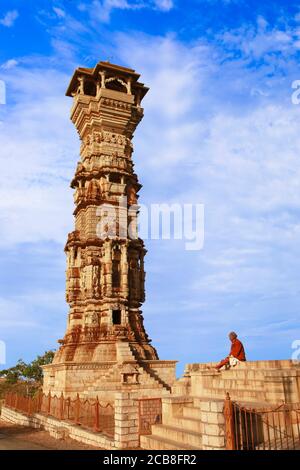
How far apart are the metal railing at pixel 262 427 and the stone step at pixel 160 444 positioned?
1.44 metres

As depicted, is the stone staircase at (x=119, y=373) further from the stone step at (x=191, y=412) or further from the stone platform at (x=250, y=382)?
the stone step at (x=191, y=412)

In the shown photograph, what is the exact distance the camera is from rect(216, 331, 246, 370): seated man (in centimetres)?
1420

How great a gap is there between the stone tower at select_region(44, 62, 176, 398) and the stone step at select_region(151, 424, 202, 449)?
10.2 m

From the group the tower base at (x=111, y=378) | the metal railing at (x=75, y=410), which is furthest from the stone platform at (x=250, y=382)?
the tower base at (x=111, y=378)

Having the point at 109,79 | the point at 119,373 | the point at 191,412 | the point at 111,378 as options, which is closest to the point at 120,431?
the point at 191,412

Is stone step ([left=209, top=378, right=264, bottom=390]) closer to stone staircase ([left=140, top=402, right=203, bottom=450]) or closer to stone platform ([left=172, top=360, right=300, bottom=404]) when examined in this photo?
stone platform ([left=172, top=360, right=300, bottom=404])

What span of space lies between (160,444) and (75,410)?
6494 millimetres

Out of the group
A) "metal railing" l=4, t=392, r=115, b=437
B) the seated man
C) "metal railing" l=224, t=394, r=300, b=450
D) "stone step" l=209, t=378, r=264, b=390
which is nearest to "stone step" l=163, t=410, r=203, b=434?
"stone step" l=209, t=378, r=264, b=390

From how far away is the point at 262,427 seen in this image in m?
10.1

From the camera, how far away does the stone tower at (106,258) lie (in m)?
24.8

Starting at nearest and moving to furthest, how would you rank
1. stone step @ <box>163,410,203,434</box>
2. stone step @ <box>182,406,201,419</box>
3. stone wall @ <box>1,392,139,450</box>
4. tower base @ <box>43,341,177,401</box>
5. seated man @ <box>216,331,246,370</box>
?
stone step @ <box>163,410,203,434</box>, stone step @ <box>182,406,201,419</box>, stone wall @ <box>1,392,139,450</box>, seated man @ <box>216,331,246,370</box>, tower base @ <box>43,341,177,401</box>
